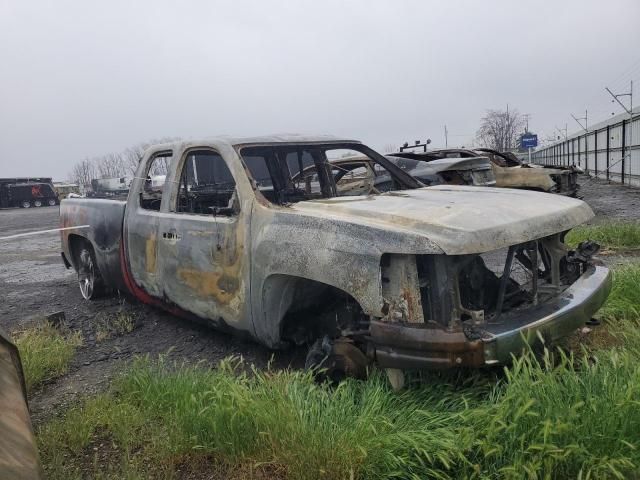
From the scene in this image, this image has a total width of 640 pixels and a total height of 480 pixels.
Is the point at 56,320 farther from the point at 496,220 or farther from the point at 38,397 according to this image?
the point at 496,220

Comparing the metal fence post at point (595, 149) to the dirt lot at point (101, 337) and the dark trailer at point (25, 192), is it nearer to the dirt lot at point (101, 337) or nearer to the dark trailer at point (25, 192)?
the dirt lot at point (101, 337)

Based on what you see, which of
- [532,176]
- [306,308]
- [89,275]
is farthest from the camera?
[532,176]

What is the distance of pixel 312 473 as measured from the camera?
86.4 inches

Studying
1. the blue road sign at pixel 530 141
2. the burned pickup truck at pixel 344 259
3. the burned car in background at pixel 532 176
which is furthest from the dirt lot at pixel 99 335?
the blue road sign at pixel 530 141

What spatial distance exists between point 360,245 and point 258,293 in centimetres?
89

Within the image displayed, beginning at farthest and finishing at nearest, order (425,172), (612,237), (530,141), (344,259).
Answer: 1. (530,141)
2. (425,172)
3. (612,237)
4. (344,259)

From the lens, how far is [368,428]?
231 centimetres

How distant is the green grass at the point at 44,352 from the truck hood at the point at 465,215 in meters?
2.18

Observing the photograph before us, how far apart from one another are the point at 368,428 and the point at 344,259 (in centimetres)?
85

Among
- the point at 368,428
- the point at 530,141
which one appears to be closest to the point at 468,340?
the point at 368,428

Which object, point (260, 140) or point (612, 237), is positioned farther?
point (612, 237)

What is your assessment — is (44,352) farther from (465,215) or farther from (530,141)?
(530,141)

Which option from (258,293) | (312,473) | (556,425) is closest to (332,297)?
(258,293)

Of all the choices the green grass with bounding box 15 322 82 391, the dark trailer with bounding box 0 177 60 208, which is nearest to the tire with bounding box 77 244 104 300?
the green grass with bounding box 15 322 82 391
